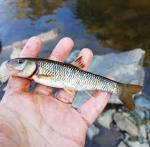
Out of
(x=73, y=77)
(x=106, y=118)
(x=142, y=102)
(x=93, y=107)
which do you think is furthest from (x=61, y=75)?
(x=142, y=102)

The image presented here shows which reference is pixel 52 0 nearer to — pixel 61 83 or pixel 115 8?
pixel 115 8

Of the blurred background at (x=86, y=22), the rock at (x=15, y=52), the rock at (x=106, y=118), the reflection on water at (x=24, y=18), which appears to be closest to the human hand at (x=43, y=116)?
the rock at (x=106, y=118)

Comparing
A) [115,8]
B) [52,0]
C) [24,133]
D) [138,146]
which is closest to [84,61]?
[24,133]

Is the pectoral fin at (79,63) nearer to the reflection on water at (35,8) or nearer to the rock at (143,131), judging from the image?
the rock at (143,131)

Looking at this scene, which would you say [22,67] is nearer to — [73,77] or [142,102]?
[73,77]

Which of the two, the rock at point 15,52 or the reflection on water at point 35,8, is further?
the reflection on water at point 35,8

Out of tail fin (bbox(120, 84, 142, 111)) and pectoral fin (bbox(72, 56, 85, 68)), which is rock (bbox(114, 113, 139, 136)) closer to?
tail fin (bbox(120, 84, 142, 111))
